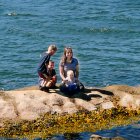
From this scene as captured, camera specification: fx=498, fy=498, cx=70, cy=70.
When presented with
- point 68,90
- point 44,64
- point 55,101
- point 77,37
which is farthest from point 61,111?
point 77,37

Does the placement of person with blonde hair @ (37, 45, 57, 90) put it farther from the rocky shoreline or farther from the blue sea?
the blue sea

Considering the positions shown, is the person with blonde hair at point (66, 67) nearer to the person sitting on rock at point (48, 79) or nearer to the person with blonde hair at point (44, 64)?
the person sitting on rock at point (48, 79)

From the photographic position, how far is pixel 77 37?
40188mm

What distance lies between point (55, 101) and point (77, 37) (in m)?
20.7

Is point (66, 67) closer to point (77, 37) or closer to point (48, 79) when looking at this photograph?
point (48, 79)

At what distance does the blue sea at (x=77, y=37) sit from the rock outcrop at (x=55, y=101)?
270 inches

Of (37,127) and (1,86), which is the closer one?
(37,127)

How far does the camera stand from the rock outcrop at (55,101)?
1930cm

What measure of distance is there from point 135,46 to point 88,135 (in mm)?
19336

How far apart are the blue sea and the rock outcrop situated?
22.5ft

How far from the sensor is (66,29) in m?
43.0

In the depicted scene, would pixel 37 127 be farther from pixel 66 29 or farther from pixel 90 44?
pixel 66 29

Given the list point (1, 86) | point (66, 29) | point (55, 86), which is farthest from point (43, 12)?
point (55, 86)

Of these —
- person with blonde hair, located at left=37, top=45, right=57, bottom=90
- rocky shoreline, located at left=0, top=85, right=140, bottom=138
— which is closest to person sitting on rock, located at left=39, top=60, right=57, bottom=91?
person with blonde hair, located at left=37, top=45, right=57, bottom=90
